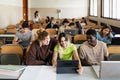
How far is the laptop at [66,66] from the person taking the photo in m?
2.64

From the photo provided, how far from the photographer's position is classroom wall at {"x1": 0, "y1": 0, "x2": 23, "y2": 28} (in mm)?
9148

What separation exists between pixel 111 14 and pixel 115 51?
19.4ft

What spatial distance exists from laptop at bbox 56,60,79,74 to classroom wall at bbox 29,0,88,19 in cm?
1275

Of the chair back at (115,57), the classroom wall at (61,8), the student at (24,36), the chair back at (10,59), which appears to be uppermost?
the classroom wall at (61,8)

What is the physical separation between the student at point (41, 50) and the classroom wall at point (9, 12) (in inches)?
221

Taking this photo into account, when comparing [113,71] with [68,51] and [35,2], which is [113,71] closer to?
[68,51]

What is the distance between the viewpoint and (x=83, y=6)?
15391 mm

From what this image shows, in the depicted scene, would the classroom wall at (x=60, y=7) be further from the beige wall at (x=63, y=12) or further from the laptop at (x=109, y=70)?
the laptop at (x=109, y=70)

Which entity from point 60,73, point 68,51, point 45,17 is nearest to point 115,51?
point 68,51

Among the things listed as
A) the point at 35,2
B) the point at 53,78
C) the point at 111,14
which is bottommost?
the point at 53,78

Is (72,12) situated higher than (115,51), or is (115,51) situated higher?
(72,12)

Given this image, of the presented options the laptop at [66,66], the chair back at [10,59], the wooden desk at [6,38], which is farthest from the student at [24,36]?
the laptop at [66,66]

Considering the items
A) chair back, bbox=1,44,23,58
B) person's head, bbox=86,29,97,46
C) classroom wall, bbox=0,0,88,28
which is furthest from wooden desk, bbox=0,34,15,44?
classroom wall, bbox=0,0,88,28

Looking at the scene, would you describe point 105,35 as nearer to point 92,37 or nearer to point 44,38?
point 92,37
